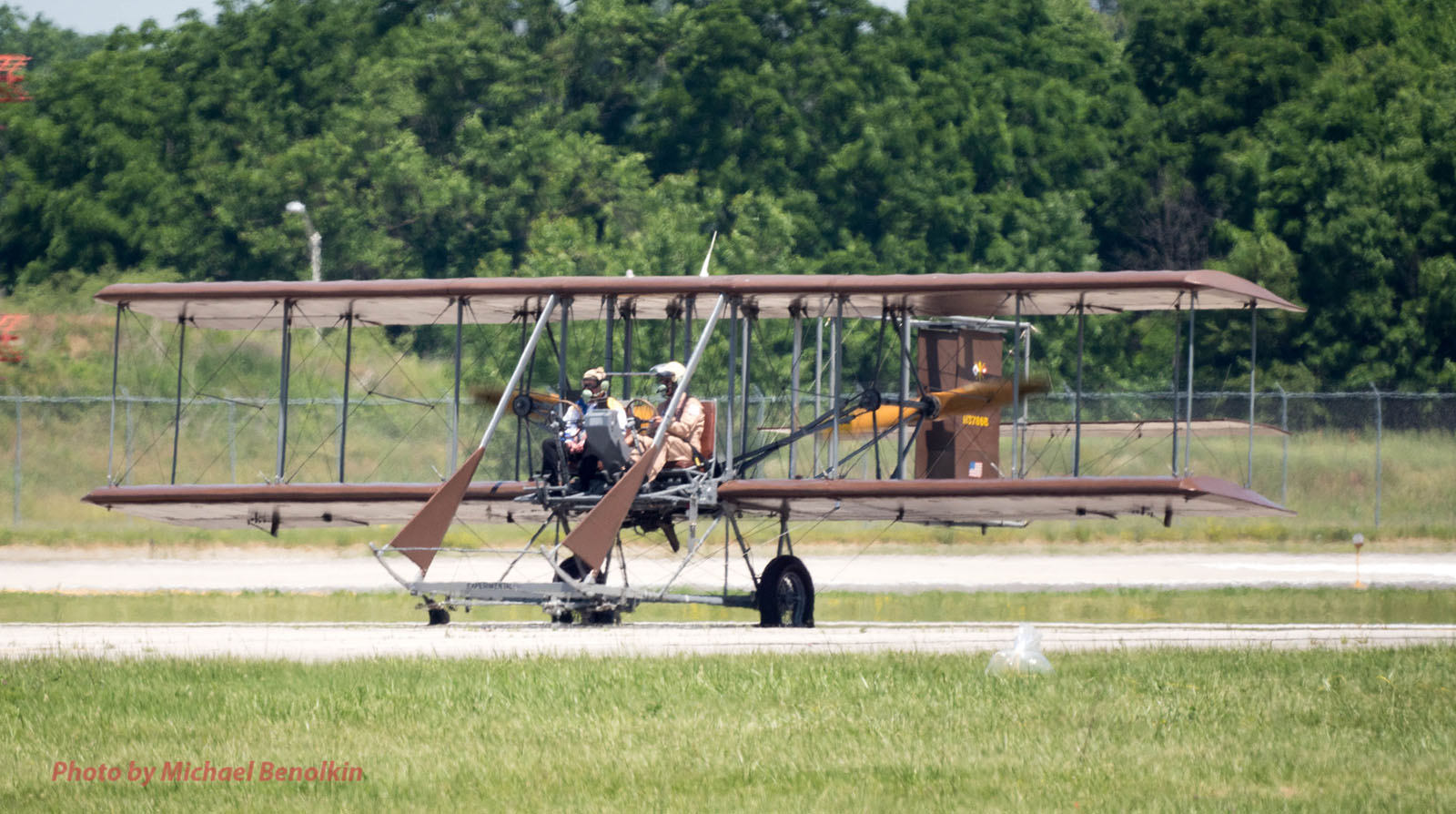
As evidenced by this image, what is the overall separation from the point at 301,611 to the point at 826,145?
33.7 metres

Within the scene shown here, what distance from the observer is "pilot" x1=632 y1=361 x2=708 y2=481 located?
17641mm

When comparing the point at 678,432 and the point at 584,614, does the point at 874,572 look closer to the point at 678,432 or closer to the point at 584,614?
the point at 584,614

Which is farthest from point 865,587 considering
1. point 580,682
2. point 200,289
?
point 580,682

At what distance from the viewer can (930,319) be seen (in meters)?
20.2

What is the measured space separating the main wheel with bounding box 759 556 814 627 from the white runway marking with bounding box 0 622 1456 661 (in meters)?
0.26

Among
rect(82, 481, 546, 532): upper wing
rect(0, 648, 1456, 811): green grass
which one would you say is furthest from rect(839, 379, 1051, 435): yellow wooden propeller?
rect(0, 648, 1456, 811): green grass

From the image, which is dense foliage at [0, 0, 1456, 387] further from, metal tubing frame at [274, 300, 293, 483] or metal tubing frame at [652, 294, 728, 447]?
metal tubing frame at [652, 294, 728, 447]

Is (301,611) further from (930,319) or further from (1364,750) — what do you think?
(1364,750)

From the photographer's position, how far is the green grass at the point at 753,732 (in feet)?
29.7

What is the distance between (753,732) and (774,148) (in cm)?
4262

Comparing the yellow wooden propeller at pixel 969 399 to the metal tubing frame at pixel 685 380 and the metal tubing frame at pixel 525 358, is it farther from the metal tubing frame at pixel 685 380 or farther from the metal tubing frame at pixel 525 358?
the metal tubing frame at pixel 525 358

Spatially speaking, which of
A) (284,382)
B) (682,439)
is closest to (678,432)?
(682,439)

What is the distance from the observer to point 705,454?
17891 millimetres

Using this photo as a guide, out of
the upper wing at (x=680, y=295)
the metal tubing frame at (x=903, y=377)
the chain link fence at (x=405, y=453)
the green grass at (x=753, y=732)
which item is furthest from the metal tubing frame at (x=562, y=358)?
the chain link fence at (x=405, y=453)
